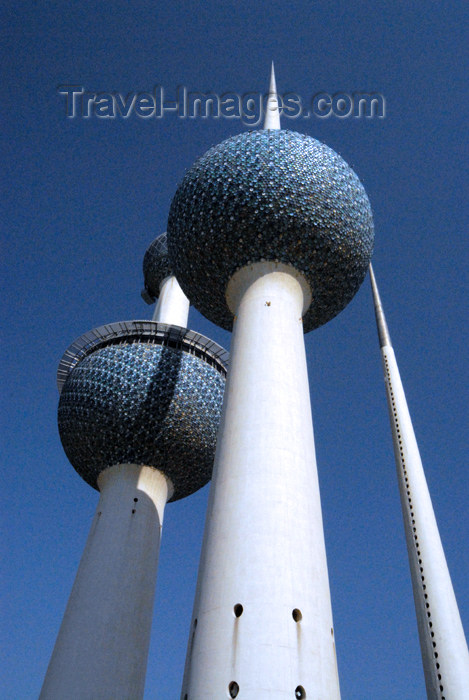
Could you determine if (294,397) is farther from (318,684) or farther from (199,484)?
(199,484)

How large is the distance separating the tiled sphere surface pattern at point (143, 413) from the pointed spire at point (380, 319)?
8.62 meters

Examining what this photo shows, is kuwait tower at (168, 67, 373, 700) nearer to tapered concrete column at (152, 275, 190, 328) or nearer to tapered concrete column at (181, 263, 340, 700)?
tapered concrete column at (181, 263, 340, 700)

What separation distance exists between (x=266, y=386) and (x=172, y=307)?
69.6ft

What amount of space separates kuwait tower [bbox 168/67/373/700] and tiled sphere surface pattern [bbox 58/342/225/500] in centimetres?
713

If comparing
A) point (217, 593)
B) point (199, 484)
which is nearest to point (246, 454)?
point (217, 593)

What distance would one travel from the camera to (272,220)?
57.7ft

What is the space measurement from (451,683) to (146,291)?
3290 cm

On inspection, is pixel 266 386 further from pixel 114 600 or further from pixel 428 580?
pixel 114 600

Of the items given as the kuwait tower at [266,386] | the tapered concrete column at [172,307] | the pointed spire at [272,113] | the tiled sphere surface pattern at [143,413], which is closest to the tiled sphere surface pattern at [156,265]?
the tapered concrete column at [172,307]

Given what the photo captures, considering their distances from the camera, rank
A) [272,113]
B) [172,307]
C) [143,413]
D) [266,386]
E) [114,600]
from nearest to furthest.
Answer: [266,386] < [114,600] < [272,113] < [143,413] < [172,307]

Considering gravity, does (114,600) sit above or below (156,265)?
below

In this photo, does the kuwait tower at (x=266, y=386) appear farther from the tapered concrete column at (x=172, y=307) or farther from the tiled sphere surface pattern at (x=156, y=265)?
the tiled sphere surface pattern at (x=156, y=265)

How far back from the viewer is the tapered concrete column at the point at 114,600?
1931 cm

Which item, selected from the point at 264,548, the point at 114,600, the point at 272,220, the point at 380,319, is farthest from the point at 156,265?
the point at 264,548
